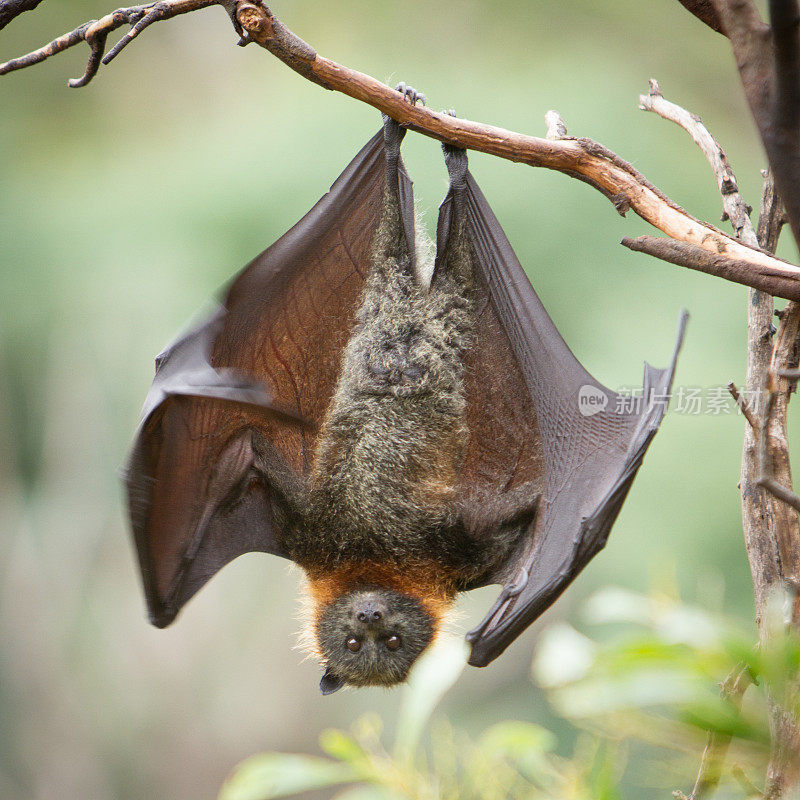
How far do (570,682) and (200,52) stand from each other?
9234mm

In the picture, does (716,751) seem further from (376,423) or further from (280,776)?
(376,423)

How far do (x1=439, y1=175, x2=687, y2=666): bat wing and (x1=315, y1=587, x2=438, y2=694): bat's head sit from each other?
0.40m

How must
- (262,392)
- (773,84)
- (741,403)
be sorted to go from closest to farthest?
1. (773,84)
2. (741,403)
3. (262,392)

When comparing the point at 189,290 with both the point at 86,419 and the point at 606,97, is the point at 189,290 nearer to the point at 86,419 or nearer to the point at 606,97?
the point at 86,419

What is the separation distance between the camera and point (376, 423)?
137 inches

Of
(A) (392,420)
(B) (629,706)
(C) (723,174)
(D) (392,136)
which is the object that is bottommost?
(A) (392,420)

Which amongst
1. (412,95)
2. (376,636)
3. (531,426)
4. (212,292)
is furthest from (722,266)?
(212,292)

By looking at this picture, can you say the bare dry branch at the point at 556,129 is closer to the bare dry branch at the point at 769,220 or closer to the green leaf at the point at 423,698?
the bare dry branch at the point at 769,220

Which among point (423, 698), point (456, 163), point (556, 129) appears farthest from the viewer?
point (456, 163)

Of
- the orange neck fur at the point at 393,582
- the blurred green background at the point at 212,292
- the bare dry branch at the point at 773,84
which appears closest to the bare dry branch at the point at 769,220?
the bare dry branch at the point at 773,84

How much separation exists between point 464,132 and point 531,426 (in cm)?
121

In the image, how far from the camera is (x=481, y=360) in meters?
3.39

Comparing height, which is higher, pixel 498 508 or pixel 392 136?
pixel 392 136

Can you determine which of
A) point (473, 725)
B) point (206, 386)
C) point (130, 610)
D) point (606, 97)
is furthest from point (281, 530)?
point (606, 97)
